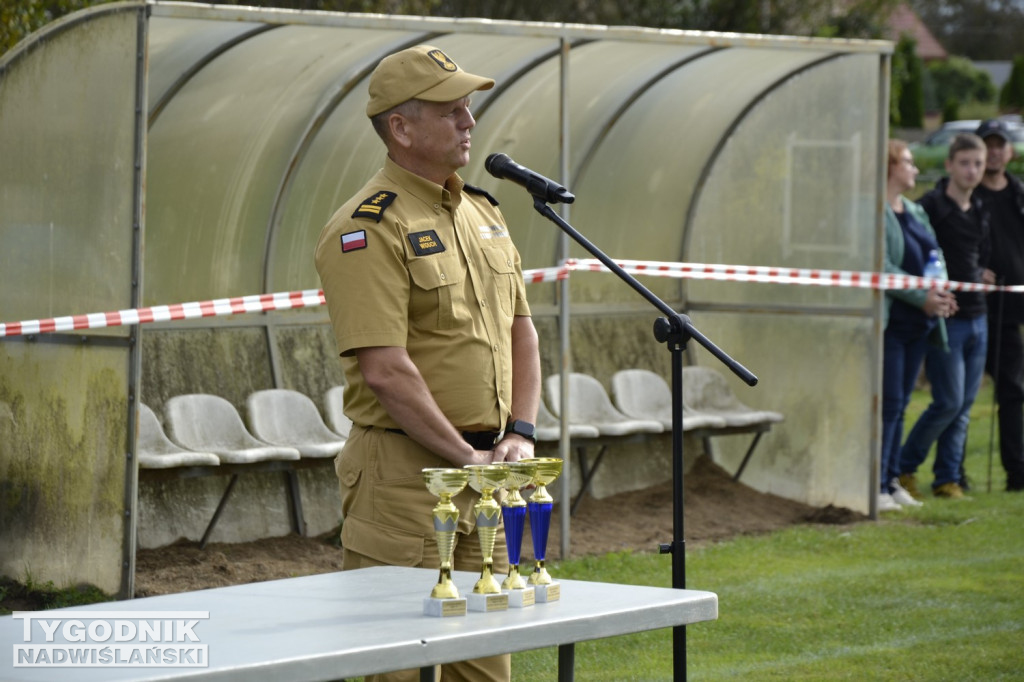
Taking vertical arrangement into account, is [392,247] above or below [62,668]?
above

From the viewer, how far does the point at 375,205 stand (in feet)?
13.8

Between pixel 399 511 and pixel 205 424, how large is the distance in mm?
4794

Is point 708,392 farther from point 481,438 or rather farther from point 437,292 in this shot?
point 437,292

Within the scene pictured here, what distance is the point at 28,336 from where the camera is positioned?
7.41m

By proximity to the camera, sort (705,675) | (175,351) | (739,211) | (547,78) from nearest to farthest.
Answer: (705,675) < (175,351) < (547,78) < (739,211)

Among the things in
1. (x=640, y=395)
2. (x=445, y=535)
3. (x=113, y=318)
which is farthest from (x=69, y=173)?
(x=640, y=395)

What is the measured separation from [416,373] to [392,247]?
336mm

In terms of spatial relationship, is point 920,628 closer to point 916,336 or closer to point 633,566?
point 633,566

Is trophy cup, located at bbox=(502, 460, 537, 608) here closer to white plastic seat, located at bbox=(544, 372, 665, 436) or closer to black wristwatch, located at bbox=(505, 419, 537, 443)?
black wristwatch, located at bbox=(505, 419, 537, 443)

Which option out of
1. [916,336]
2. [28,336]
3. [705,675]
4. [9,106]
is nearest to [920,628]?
[705,675]

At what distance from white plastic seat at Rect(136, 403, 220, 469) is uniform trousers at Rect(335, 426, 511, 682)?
3.94m

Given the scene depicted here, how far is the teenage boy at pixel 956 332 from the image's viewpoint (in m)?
10.6

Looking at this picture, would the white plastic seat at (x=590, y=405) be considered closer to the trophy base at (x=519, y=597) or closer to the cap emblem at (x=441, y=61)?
the cap emblem at (x=441, y=61)

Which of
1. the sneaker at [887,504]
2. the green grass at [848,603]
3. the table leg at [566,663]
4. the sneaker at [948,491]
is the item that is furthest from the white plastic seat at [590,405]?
the table leg at [566,663]
